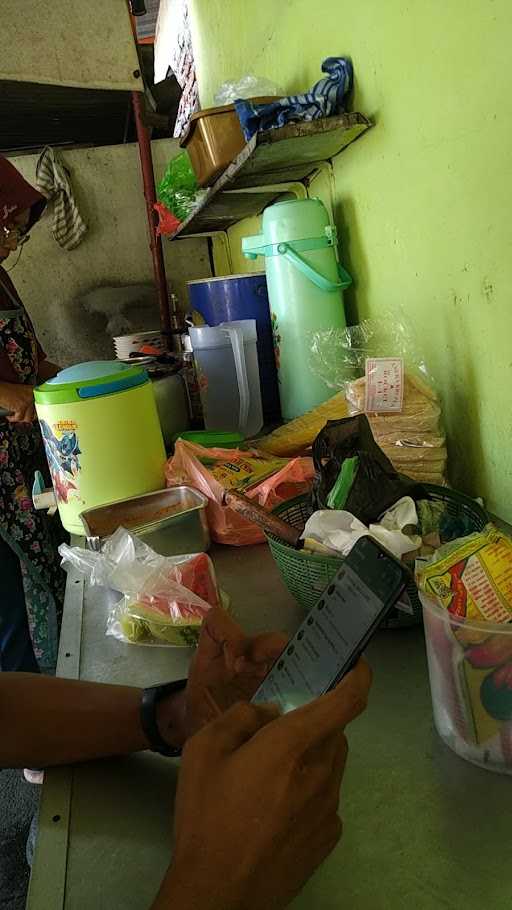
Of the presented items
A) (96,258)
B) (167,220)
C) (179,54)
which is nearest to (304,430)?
(167,220)

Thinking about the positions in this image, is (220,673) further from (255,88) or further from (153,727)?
(255,88)

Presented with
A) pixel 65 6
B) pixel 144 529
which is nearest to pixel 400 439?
pixel 144 529

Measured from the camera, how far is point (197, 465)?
1022 mm

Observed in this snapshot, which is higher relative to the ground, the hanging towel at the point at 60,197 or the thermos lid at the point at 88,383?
the hanging towel at the point at 60,197

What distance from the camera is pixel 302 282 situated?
1215 mm

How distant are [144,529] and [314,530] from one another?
13.2 inches

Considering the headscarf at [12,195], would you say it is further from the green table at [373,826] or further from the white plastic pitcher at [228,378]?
the green table at [373,826]

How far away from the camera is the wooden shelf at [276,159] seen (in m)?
1.00

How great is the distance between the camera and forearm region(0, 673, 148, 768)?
53 cm

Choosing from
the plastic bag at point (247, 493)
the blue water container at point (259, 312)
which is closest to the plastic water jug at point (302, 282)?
the blue water container at point (259, 312)

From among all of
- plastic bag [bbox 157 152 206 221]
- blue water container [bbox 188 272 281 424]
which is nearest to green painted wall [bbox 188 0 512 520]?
blue water container [bbox 188 272 281 424]

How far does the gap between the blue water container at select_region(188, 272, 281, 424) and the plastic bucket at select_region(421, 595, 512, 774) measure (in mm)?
1103

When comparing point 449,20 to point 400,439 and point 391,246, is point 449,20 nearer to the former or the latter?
point 391,246

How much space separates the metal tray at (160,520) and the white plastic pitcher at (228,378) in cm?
37
